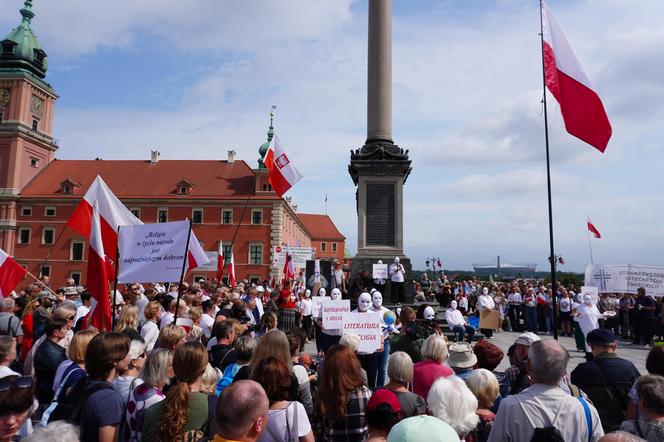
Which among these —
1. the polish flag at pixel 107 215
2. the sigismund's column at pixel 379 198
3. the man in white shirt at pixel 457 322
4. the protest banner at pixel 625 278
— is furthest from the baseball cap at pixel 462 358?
the sigismund's column at pixel 379 198

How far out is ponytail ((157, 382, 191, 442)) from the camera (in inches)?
127

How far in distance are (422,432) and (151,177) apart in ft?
215

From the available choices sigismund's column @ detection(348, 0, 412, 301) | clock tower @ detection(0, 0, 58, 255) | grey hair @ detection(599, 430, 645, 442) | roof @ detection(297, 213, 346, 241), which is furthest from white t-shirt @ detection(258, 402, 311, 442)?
roof @ detection(297, 213, 346, 241)

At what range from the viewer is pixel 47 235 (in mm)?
58250

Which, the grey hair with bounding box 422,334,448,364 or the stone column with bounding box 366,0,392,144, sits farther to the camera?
the stone column with bounding box 366,0,392,144

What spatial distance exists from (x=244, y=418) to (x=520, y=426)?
1710 mm

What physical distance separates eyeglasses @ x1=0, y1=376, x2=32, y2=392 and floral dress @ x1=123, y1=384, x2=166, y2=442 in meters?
0.84

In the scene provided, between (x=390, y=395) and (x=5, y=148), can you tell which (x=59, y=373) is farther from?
(x=5, y=148)

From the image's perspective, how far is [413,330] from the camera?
7051 mm

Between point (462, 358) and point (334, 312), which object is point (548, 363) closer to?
point (462, 358)

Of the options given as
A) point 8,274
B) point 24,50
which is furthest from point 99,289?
point 24,50

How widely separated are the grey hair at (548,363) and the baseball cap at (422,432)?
1097mm

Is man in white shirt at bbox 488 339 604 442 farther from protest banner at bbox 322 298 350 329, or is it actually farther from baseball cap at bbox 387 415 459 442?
protest banner at bbox 322 298 350 329

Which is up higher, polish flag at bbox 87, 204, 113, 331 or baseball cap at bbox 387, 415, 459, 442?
polish flag at bbox 87, 204, 113, 331
